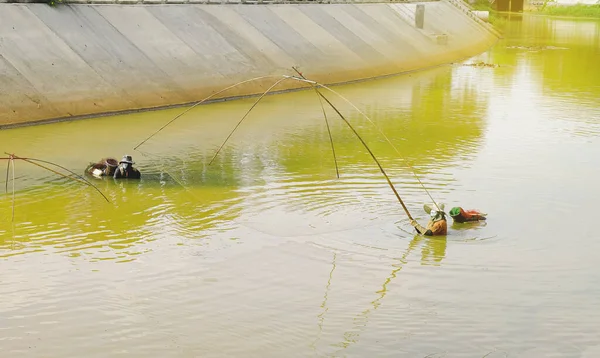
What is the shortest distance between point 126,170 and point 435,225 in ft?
13.5

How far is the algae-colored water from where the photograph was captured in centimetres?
701

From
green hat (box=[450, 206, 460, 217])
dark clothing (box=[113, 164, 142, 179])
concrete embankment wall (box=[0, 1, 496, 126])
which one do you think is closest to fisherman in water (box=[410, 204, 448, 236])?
green hat (box=[450, 206, 460, 217])

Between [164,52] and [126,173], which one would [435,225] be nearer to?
[126,173]

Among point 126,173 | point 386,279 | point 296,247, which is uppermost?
point 126,173

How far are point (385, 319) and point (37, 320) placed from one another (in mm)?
2580

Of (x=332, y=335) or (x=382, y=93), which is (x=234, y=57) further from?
(x=332, y=335)

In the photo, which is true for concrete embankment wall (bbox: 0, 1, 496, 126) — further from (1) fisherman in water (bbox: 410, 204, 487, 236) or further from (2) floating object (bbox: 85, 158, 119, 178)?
(1) fisherman in water (bbox: 410, 204, 487, 236)

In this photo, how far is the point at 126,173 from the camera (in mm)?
11711

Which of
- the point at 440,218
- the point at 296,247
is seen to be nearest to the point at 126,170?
the point at 296,247

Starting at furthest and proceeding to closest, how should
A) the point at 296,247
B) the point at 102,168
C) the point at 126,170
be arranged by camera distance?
the point at 102,168 → the point at 126,170 → the point at 296,247

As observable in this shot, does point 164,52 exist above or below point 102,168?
above

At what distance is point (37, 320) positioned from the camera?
7.18m

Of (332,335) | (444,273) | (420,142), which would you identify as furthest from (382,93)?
(332,335)

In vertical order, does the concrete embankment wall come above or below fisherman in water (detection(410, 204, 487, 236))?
above
